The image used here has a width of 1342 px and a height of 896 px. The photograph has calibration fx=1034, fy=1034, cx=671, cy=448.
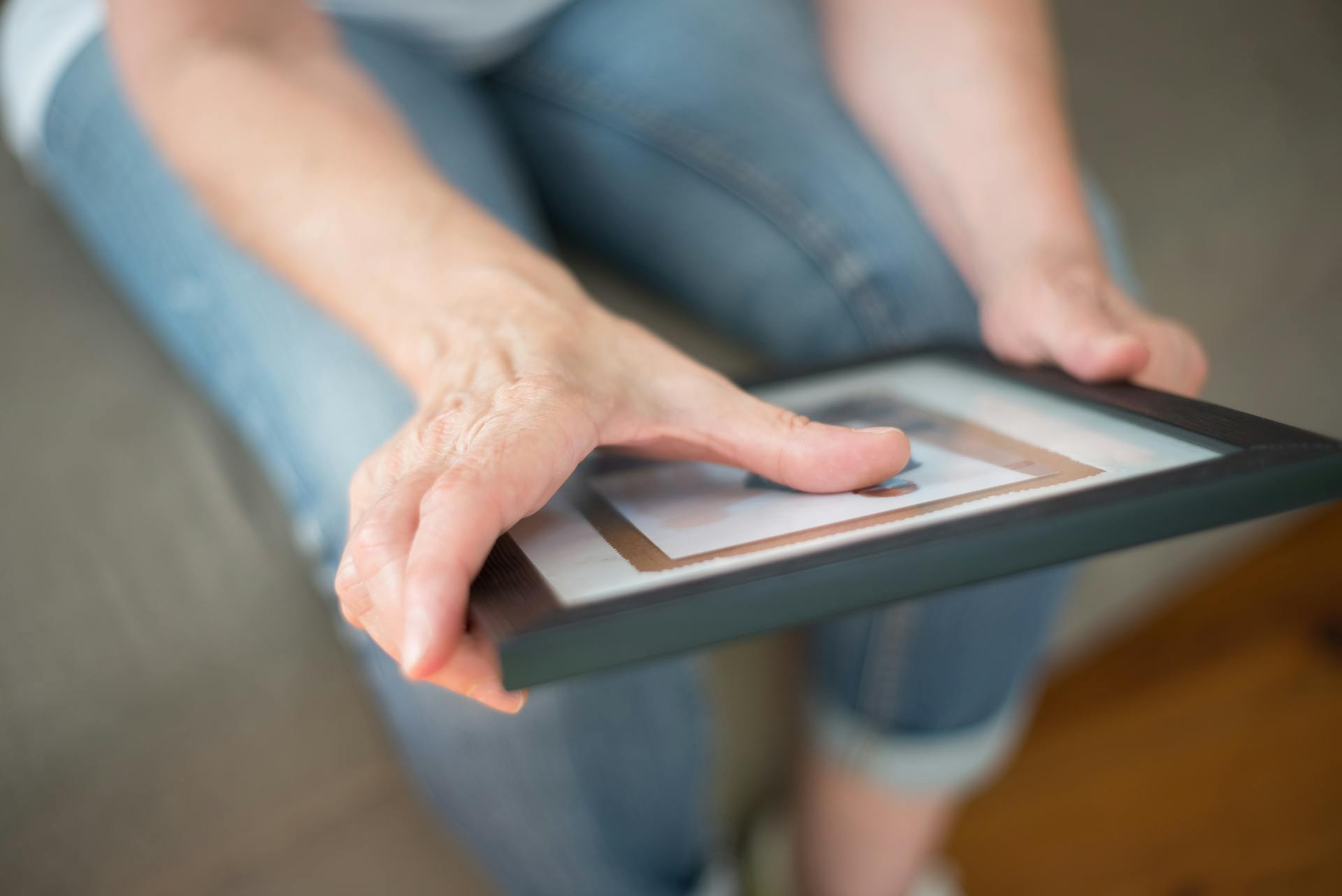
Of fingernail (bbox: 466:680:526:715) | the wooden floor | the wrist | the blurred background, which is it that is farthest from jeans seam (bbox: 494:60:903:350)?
the wooden floor

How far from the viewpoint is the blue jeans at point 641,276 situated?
17.8 inches

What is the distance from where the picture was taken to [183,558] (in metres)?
0.50

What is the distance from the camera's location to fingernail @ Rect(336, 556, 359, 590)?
26 cm

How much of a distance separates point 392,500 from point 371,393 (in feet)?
0.61

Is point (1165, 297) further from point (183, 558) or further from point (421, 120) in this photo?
point (183, 558)

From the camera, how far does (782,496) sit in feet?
1.06

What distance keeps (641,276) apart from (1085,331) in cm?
32

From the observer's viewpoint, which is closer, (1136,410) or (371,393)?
(1136,410)

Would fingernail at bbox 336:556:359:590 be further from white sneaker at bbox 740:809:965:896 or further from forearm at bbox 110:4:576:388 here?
white sneaker at bbox 740:809:965:896

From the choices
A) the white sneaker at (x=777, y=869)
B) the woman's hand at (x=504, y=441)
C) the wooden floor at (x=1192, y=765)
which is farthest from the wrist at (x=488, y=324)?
the wooden floor at (x=1192, y=765)

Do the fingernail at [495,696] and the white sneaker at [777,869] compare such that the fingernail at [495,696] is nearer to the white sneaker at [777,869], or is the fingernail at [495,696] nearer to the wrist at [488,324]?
the wrist at [488,324]

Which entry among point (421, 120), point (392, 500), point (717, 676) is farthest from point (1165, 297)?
point (392, 500)

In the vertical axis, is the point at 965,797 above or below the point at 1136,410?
below

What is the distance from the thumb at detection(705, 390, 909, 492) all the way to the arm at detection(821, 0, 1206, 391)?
111mm
